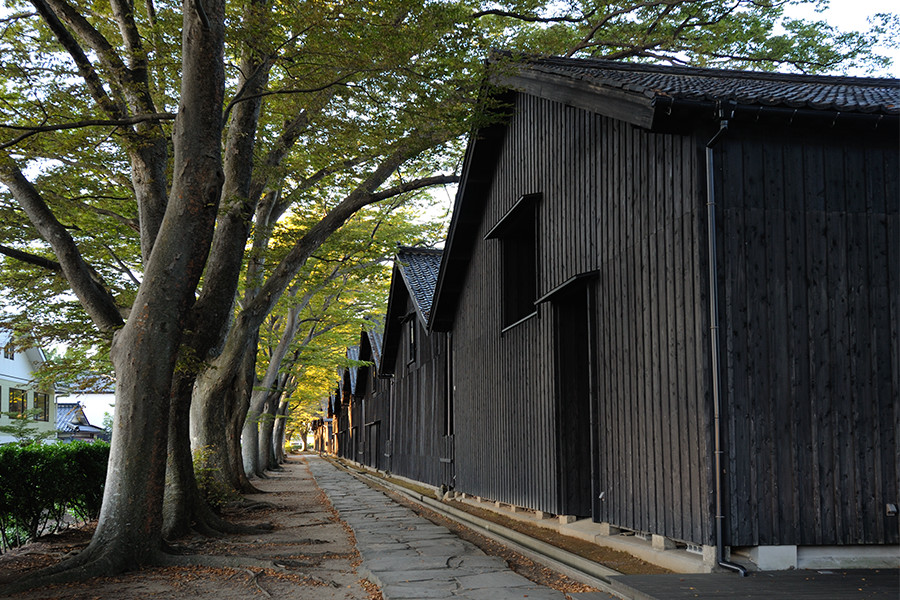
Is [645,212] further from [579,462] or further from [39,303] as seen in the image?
[39,303]

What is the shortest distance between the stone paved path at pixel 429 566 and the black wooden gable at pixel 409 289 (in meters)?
7.56

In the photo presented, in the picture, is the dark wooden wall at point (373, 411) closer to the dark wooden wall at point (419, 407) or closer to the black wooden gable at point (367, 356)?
the black wooden gable at point (367, 356)

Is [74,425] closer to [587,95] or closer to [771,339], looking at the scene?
[587,95]

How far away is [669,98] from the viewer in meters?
6.20

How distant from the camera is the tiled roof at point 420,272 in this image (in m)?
19.0

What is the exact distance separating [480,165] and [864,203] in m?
8.03

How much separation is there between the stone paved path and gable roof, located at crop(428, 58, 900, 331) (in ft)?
13.2

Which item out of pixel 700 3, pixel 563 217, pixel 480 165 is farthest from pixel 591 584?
pixel 700 3

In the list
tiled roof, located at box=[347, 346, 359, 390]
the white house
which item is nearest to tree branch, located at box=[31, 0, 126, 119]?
the white house

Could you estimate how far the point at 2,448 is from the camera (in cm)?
935

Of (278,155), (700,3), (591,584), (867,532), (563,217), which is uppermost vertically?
(700,3)

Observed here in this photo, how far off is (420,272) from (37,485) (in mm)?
12286

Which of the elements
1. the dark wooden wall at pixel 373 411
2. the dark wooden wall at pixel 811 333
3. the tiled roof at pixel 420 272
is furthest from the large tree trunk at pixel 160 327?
the dark wooden wall at pixel 373 411

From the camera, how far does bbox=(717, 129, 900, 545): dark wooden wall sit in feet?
19.9
